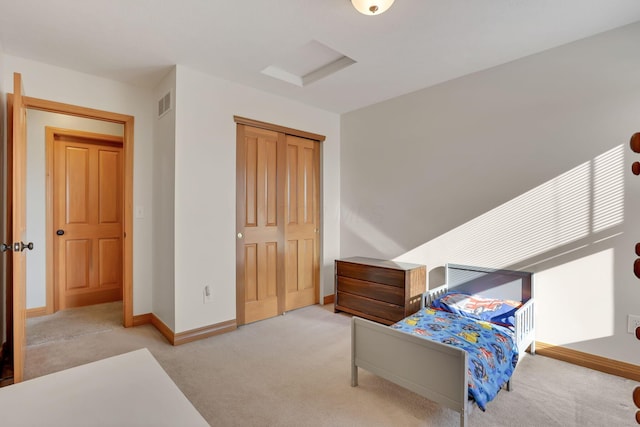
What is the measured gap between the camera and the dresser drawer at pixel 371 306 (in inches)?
120

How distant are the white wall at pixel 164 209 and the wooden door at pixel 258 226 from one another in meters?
0.63

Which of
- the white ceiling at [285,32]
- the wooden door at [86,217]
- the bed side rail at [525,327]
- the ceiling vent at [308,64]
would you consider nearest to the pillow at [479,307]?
the bed side rail at [525,327]

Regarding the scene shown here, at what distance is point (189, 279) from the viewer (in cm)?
283

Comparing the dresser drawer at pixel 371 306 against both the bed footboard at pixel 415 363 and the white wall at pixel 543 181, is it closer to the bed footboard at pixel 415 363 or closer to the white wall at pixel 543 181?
the white wall at pixel 543 181

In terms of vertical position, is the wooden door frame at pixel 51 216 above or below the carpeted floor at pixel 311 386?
above

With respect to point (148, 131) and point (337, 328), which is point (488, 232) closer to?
point (337, 328)

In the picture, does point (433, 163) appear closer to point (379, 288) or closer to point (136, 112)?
point (379, 288)

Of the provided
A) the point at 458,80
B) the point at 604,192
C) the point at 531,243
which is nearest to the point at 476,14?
the point at 458,80

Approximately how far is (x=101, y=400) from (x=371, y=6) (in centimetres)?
225

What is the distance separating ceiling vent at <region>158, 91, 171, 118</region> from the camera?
2893 mm

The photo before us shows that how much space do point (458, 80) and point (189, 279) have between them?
319cm

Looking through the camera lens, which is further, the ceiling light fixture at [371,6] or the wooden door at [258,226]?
the wooden door at [258,226]

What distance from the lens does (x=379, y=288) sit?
3.18m

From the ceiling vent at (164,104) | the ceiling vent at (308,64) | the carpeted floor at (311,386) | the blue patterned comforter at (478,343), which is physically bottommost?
the carpeted floor at (311,386)
